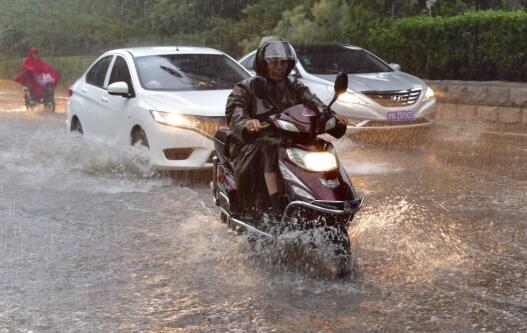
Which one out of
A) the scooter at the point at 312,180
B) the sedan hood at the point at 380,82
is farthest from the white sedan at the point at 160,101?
the scooter at the point at 312,180

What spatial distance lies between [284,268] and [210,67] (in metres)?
5.44

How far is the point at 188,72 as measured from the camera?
1073cm

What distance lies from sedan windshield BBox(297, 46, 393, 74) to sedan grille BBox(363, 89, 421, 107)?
123 cm

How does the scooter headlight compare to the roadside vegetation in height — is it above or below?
above

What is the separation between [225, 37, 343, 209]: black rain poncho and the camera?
5.97 meters

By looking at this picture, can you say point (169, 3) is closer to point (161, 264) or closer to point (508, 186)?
point (508, 186)

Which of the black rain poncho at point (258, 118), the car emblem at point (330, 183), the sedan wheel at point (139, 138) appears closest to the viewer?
the car emblem at point (330, 183)

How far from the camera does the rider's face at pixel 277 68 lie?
20.4 ft

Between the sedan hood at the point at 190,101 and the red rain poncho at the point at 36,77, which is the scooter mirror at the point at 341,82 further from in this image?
the red rain poncho at the point at 36,77

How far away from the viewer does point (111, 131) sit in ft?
35.1

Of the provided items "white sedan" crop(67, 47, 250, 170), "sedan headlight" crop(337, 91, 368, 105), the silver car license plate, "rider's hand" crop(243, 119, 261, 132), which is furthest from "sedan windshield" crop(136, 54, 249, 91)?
"rider's hand" crop(243, 119, 261, 132)

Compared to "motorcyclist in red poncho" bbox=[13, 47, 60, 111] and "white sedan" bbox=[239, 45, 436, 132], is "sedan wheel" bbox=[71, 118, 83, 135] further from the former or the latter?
"motorcyclist in red poncho" bbox=[13, 47, 60, 111]

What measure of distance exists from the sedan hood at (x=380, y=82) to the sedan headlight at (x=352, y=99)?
0.41ft

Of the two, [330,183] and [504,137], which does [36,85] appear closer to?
[504,137]
